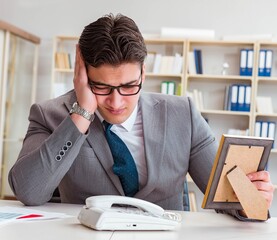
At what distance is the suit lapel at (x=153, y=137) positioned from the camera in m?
2.09

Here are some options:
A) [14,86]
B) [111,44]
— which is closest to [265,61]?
[14,86]

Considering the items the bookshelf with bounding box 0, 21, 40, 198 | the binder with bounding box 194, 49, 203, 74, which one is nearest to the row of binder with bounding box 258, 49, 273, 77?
the binder with bounding box 194, 49, 203, 74

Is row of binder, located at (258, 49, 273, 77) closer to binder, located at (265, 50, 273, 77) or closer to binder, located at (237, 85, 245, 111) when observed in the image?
binder, located at (265, 50, 273, 77)

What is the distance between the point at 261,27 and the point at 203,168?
4.75 metres

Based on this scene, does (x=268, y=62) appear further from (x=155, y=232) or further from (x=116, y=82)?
(x=155, y=232)

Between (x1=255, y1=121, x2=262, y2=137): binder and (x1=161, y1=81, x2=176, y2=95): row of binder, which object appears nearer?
(x1=255, y1=121, x2=262, y2=137): binder

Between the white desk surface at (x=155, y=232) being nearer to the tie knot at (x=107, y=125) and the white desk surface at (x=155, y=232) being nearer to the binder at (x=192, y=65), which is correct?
the tie knot at (x=107, y=125)

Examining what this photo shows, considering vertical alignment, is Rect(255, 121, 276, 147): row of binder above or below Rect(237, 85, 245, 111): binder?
below

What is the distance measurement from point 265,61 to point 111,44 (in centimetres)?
468

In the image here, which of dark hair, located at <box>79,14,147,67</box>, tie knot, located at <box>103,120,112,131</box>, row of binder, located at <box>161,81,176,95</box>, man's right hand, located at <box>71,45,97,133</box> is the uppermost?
dark hair, located at <box>79,14,147,67</box>

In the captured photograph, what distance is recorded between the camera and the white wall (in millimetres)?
6668

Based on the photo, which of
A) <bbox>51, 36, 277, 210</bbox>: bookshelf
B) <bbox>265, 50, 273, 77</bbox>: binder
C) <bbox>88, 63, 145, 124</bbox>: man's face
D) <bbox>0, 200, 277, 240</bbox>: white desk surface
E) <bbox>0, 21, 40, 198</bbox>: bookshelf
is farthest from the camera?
<bbox>51, 36, 277, 210</bbox>: bookshelf

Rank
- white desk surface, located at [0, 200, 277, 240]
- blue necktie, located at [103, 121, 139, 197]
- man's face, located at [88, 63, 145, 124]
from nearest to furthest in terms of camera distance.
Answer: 1. white desk surface, located at [0, 200, 277, 240]
2. man's face, located at [88, 63, 145, 124]
3. blue necktie, located at [103, 121, 139, 197]

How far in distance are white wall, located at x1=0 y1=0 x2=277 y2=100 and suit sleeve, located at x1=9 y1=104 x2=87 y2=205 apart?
4.96m
